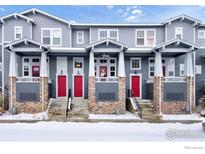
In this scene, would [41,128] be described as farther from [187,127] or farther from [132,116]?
[187,127]

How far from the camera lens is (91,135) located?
7.50m

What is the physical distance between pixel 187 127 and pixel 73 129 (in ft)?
15.8

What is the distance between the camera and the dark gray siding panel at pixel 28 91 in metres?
11.3

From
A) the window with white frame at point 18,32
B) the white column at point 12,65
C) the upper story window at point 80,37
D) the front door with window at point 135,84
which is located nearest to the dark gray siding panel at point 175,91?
the front door with window at point 135,84

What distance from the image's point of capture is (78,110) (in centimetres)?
1117

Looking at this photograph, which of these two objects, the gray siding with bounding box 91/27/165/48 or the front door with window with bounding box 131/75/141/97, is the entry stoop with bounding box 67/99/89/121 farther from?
the gray siding with bounding box 91/27/165/48

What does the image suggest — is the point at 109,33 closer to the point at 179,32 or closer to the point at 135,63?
the point at 135,63

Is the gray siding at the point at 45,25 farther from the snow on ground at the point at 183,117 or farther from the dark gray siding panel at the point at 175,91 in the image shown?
the snow on ground at the point at 183,117

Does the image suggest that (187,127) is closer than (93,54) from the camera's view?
Yes

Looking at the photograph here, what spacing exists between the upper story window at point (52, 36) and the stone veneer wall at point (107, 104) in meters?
3.38

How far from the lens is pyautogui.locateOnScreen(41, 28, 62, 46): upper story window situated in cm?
1275

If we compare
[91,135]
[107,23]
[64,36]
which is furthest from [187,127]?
[64,36]

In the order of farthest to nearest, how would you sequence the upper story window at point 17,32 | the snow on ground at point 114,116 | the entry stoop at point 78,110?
1. the upper story window at point 17,32
2. the entry stoop at point 78,110
3. the snow on ground at point 114,116

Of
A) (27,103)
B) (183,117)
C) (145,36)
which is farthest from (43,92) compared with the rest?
(183,117)
